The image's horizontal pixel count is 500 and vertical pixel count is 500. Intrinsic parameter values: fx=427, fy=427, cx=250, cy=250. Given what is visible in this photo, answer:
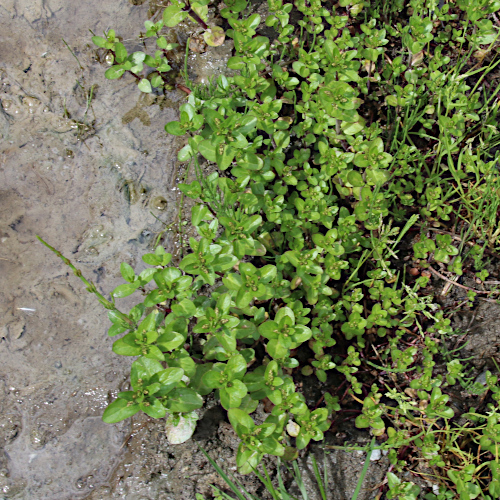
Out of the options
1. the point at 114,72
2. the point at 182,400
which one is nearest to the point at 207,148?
the point at 114,72

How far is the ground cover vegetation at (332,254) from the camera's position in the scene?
86.4 inches

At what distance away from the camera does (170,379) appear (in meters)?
1.98

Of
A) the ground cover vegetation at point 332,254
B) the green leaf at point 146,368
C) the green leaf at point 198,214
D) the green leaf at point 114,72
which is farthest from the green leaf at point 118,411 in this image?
the green leaf at point 114,72

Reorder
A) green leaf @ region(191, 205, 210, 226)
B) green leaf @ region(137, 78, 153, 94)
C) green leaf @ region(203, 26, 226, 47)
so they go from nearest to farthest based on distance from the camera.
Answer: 1. green leaf @ region(191, 205, 210, 226)
2. green leaf @ region(137, 78, 153, 94)
3. green leaf @ region(203, 26, 226, 47)

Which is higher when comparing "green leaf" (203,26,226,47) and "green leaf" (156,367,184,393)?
"green leaf" (203,26,226,47)

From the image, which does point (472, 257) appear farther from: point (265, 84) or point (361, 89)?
point (265, 84)

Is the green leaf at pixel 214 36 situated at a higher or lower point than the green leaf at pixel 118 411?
higher

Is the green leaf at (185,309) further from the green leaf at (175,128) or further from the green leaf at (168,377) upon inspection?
the green leaf at (175,128)

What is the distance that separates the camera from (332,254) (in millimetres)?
2523

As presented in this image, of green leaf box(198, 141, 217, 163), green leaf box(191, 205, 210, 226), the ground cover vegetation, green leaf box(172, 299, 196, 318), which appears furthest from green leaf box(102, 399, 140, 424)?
green leaf box(198, 141, 217, 163)

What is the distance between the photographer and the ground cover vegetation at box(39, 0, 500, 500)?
219 centimetres

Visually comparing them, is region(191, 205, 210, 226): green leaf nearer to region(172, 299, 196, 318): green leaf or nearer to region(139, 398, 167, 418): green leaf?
region(172, 299, 196, 318): green leaf

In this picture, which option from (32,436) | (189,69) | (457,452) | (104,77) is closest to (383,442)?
(457,452)

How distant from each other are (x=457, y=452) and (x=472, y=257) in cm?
120
